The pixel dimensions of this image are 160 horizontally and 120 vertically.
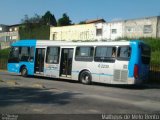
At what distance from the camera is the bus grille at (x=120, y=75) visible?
19819mm

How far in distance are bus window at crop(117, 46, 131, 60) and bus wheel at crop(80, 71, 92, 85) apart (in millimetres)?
2666

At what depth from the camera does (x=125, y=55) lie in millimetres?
19906

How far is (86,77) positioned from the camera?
22.2 meters

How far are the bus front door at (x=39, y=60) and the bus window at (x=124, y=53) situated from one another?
696cm

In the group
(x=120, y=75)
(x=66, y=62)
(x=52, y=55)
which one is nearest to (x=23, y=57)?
(x=52, y=55)

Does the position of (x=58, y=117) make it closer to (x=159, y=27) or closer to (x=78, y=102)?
(x=78, y=102)

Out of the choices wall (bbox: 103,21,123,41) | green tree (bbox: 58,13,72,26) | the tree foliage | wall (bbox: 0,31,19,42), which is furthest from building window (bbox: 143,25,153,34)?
green tree (bbox: 58,13,72,26)

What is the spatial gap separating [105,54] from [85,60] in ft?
5.57

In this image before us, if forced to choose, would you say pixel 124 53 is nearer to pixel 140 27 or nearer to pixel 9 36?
pixel 140 27

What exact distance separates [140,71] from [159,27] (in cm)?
3025

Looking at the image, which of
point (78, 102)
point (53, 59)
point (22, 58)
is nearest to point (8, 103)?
point (78, 102)

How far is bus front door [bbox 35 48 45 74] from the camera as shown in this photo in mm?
25266

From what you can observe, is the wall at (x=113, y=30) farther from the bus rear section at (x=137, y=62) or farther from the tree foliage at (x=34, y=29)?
the bus rear section at (x=137, y=62)

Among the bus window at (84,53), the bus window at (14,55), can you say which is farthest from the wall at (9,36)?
the bus window at (84,53)
